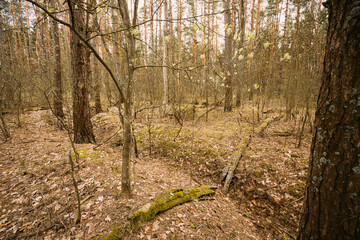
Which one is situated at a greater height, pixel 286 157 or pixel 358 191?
pixel 358 191

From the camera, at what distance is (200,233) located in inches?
91.1

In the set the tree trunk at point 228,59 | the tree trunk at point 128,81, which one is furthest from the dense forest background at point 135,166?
the tree trunk at point 228,59

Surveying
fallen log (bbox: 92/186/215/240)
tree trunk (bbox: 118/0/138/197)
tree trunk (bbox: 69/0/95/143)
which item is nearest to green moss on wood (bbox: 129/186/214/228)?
fallen log (bbox: 92/186/215/240)

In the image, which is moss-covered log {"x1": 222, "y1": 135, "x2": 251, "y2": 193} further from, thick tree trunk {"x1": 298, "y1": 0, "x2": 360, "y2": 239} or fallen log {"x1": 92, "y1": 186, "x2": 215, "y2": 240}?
thick tree trunk {"x1": 298, "y1": 0, "x2": 360, "y2": 239}

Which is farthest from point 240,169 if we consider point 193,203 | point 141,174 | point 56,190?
point 56,190

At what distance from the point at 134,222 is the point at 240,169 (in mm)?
2898

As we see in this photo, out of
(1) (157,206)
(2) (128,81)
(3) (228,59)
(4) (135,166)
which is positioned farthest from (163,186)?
(3) (228,59)

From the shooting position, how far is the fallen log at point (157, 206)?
204 centimetres

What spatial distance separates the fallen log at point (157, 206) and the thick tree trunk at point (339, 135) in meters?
1.91

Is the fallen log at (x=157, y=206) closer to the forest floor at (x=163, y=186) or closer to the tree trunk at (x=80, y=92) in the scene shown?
the forest floor at (x=163, y=186)

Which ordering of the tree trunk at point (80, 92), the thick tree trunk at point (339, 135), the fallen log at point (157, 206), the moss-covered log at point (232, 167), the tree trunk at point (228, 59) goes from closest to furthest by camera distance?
the thick tree trunk at point (339, 135) < the fallen log at point (157, 206) < the moss-covered log at point (232, 167) < the tree trunk at point (80, 92) < the tree trunk at point (228, 59)

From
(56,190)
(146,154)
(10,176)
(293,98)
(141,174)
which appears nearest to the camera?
(56,190)

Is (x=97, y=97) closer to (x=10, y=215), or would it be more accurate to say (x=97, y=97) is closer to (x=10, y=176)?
(x=10, y=176)

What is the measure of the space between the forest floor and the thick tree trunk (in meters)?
1.49
